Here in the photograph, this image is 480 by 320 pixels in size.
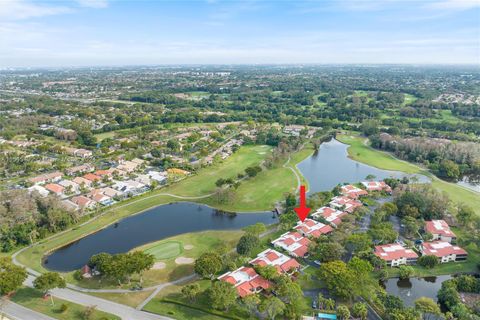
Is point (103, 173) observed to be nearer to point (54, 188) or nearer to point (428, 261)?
point (54, 188)

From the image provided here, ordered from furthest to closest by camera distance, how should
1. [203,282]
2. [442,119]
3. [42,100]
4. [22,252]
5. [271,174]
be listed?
[42,100], [442,119], [271,174], [22,252], [203,282]

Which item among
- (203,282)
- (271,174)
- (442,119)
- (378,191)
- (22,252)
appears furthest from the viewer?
(442,119)

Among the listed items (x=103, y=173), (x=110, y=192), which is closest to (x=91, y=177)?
(x=103, y=173)

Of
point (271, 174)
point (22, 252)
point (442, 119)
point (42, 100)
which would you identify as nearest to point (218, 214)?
point (271, 174)

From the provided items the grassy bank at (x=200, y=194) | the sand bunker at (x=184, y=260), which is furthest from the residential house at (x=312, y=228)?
the sand bunker at (x=184, y=260)

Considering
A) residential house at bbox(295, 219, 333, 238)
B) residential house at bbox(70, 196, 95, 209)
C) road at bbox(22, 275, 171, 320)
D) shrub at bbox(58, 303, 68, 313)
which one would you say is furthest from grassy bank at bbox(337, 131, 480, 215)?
residential house at bbox(70, 196, 95, 209)

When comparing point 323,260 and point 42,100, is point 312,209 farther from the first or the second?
point 42,100

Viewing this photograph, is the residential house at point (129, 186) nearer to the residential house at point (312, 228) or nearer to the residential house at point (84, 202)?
the residential house at point (84, 202)
